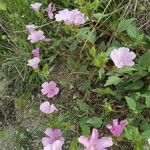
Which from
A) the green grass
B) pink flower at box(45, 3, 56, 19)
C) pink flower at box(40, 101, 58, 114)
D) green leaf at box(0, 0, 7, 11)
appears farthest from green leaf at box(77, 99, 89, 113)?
green leaf at box(0, 0, 7, 11)

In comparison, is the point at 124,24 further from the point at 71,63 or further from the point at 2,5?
the point at 2,5

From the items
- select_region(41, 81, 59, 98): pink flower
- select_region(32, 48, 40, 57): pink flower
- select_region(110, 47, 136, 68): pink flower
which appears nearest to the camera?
select_region(110, 47, 136, 68): pink flower

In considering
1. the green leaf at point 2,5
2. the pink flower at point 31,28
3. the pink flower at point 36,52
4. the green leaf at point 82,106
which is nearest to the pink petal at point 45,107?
the green leaf at point 82,106

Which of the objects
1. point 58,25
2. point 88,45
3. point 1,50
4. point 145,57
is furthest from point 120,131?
point 1,50

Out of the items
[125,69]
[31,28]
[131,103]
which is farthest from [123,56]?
[31,28]

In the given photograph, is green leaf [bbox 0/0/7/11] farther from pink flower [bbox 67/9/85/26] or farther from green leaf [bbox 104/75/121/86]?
green leaf [bbox 104/75/121/86]

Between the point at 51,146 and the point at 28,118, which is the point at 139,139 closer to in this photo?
the point at 51,146
